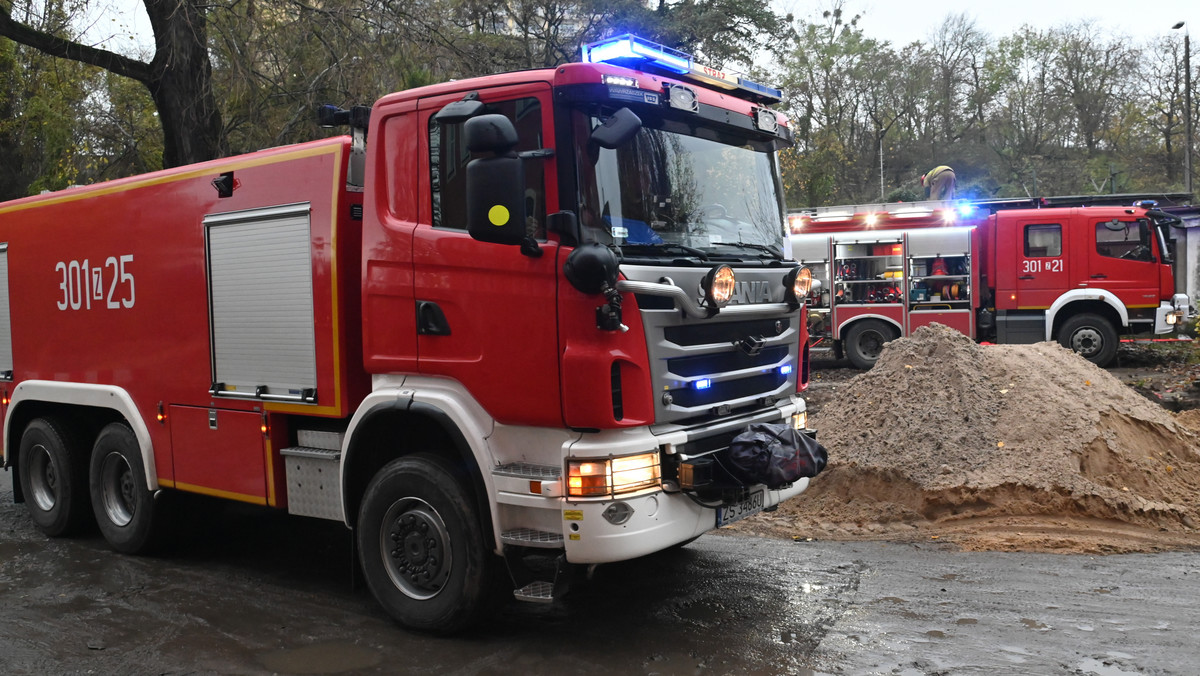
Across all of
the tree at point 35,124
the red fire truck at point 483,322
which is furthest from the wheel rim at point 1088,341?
the tree at point 35,124

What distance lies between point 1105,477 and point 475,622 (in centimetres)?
532

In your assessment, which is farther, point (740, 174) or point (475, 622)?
point (740, 174)

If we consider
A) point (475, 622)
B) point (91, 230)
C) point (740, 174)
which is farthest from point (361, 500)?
point (91, 230)

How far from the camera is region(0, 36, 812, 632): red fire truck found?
14.5 feet

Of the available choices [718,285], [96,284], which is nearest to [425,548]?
[718,285]

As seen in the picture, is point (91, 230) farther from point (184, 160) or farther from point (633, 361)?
point (184, 160)

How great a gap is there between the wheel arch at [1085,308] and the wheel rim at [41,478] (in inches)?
602

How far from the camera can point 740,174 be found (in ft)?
17.8

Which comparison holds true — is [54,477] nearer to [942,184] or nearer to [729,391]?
[729,391]

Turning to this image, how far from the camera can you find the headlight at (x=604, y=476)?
4.36 meters

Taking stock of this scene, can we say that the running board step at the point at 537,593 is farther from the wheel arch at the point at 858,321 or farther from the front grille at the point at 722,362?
the wheel arch at the point at 858,321

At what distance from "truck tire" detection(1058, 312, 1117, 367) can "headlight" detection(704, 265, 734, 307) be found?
13779mm

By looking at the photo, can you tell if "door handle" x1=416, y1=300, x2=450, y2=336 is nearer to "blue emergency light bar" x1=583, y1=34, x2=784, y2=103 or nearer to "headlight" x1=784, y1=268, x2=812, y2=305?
"blue emergency light bar" x1=583, y1=34, x2=784, y2=103

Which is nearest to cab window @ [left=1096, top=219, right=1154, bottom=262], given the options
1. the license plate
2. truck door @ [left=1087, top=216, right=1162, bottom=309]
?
truck door @ [left=1087, top=216, right=1162, bottom=309]
